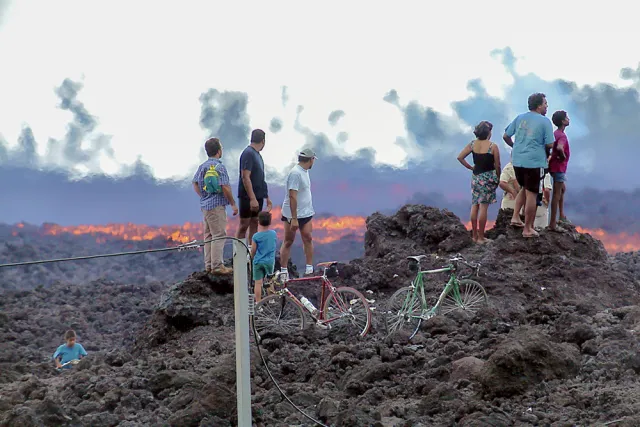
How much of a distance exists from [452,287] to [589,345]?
235 cm

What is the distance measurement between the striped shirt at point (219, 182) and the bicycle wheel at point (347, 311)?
8.17 ft

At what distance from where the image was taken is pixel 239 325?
8352 mm

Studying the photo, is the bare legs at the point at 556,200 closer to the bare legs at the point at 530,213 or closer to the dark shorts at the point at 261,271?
the bare legs at the point at 530,213

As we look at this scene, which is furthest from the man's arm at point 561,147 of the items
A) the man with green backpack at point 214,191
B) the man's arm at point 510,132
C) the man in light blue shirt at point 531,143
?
the man with green backpack at point 214,191

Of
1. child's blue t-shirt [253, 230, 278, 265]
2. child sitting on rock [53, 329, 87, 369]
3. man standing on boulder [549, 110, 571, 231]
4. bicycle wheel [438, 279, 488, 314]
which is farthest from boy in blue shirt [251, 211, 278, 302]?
man standing on boulder [549, 110, 571, 231]

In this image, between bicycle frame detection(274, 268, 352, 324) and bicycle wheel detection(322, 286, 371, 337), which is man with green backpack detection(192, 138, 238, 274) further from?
bicycle wheel detection(322, 286, 371, 337)

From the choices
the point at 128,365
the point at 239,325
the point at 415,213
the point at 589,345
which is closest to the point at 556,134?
the point at 415,213

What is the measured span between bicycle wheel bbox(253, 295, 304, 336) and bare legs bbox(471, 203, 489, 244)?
4.53 metres

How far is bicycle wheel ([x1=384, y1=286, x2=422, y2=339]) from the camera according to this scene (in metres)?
12.6

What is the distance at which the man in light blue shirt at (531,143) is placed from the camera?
1493 centimetres

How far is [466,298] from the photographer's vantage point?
13367 millimetres

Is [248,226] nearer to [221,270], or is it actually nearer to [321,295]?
[221,270]

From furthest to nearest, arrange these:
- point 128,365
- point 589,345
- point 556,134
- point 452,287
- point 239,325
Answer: point 556,134, point 452,287, point 128,365, point 589,345, point 239,325

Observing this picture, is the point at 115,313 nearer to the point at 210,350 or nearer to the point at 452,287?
the point at 210,350
